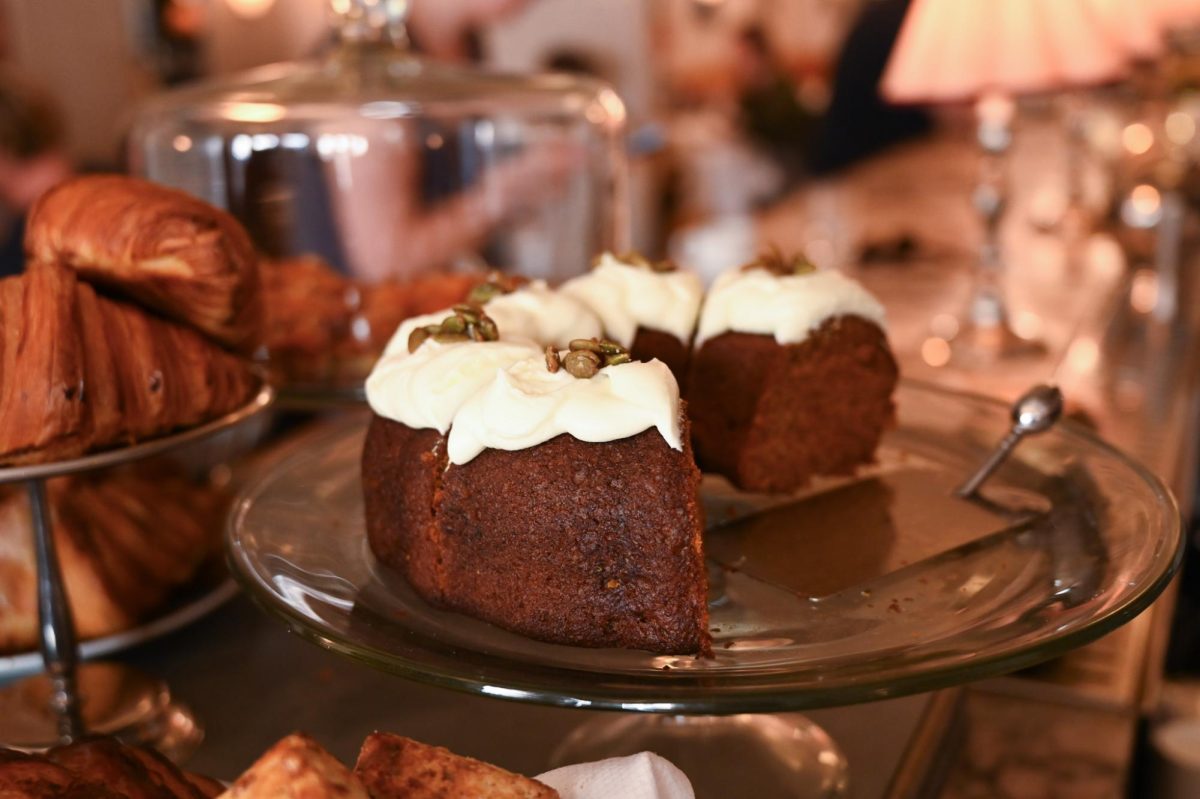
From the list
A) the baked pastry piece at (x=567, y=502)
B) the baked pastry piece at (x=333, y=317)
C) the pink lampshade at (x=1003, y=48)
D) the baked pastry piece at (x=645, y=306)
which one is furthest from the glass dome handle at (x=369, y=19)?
the pink lampshade at (x=1003, y=48)

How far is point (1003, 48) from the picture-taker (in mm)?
2092

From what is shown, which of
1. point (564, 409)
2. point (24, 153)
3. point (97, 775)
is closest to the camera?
point (97, 775)

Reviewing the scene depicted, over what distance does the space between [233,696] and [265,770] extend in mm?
458

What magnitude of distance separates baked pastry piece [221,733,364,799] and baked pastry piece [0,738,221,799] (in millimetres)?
138

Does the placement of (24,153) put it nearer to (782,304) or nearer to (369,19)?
(369,19)

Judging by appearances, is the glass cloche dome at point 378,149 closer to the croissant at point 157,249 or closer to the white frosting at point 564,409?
the croissant at point 157,249

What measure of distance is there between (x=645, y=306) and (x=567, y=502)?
37 cm

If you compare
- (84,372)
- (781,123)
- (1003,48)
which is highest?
(1003,48)

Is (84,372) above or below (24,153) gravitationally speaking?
above

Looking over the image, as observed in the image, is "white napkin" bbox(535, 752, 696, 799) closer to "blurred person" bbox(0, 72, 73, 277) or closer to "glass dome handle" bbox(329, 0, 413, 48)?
"glass dome handle" bbox(329, 0, 413, 48)

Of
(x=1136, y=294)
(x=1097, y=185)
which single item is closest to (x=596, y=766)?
(x=1136, y=294)

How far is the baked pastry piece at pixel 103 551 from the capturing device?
3.41 ft

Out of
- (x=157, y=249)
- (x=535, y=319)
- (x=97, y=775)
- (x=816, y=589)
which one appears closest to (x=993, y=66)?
(x=535, y=319)

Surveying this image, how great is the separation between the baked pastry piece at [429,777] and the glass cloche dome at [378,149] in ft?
3.45
